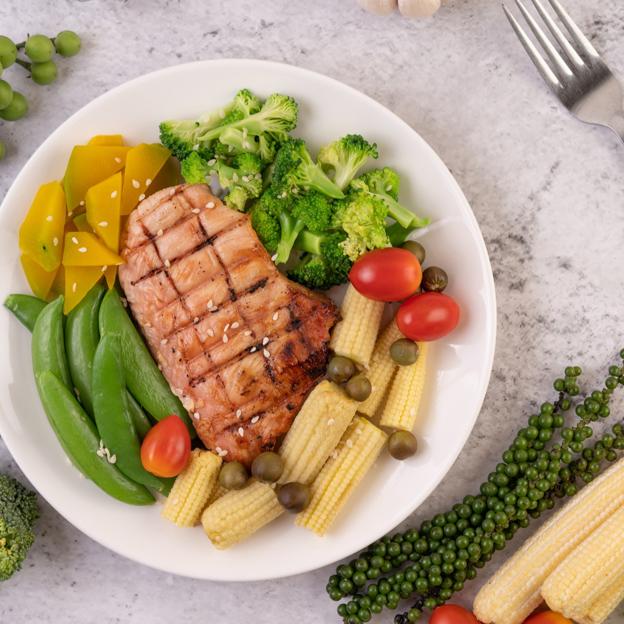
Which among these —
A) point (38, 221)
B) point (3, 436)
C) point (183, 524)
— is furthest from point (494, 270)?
point (3, 436)

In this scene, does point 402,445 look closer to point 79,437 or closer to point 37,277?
point 79,437

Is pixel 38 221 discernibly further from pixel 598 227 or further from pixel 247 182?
pixel 598 227

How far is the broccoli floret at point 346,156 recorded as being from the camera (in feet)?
13.0

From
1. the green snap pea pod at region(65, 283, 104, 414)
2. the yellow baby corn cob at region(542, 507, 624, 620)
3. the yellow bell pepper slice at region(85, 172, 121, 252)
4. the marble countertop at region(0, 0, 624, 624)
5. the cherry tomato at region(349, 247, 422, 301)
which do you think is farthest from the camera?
the marble countertop at region(0, 0, 624, 624)

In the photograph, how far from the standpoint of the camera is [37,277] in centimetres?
420

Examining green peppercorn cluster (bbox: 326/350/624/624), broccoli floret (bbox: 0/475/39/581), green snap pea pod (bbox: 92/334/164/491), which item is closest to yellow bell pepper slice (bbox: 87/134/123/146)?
green snap pea pod (bbox: 92/334/164/491)

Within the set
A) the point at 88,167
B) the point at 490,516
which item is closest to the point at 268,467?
the point at 490,516

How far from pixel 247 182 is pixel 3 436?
174 centimetres

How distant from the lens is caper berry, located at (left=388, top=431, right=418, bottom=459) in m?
3.93

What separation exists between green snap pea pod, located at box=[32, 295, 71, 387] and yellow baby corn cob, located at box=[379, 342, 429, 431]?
63.8 inches

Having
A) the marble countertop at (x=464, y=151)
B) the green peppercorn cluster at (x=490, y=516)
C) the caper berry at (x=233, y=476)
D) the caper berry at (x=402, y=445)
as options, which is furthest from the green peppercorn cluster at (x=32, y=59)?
the green peppercorn cluster at (x=490, y=516)

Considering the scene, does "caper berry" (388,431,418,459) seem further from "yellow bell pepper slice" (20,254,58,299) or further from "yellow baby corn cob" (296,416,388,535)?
"yellow bell pepper slice" (20,254,58,299)

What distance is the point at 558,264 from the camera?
4289mm

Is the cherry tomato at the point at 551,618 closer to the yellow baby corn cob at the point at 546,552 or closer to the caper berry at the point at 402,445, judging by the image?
the yellow baby corn cob at the point at 546,552
